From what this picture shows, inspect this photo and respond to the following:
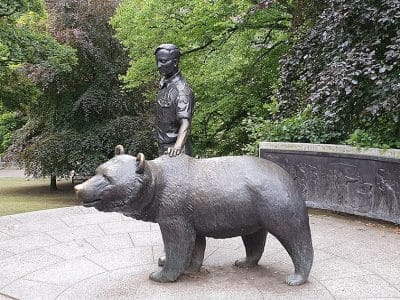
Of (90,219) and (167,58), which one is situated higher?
(167,58)

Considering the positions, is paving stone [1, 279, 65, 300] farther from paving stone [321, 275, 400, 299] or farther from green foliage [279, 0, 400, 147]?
green foliage [279, 0, 400, 147]

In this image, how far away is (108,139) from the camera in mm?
18328

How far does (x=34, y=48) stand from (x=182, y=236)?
10.2 metres

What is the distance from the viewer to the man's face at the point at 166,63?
5297 millimetres

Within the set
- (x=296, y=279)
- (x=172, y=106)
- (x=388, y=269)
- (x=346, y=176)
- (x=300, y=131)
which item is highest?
(x=172, y=106)

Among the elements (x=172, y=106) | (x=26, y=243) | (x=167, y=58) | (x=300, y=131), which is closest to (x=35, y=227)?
(x=26, y=243)

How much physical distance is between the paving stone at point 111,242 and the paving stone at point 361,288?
111 inches

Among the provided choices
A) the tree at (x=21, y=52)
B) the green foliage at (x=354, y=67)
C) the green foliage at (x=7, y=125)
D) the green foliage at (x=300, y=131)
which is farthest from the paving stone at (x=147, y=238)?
the green foliage at (x=7, y=125)

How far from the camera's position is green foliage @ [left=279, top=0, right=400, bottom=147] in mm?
7520

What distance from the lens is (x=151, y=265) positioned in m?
5.59

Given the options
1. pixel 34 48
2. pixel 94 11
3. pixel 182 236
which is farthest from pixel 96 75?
pixel 182 236

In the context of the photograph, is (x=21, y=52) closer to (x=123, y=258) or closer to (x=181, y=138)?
(x=123, y=258)

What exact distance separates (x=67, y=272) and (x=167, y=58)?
2.70 metres

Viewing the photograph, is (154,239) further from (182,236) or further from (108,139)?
(108,139)
